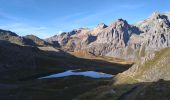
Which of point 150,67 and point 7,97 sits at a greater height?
point 150,67

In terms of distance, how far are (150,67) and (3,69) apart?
327ft

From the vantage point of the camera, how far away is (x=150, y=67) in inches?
3888

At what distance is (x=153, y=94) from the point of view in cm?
5141

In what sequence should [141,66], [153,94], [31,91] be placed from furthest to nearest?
[141,66] < [31,91] < [153,94]

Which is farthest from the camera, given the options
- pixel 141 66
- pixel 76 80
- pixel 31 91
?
pixel 76 80

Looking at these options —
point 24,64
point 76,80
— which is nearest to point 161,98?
point 76,80

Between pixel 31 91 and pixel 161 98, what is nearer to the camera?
pixel 161 98

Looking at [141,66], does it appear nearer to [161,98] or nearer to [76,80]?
[76,80]

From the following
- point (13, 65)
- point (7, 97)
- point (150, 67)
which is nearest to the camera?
point (7, 97)

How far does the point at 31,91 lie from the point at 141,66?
39.5 m

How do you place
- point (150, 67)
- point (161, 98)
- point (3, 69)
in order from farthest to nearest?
1. point (3, 69)
2. point (150, 67)
3. point (161, 98)

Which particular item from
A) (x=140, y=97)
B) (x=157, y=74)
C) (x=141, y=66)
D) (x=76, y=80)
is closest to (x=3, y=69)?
(x=76, y=80)

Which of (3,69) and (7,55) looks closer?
(3,69)

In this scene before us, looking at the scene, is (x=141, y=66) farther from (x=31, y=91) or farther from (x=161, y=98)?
(x=161, y=98)
